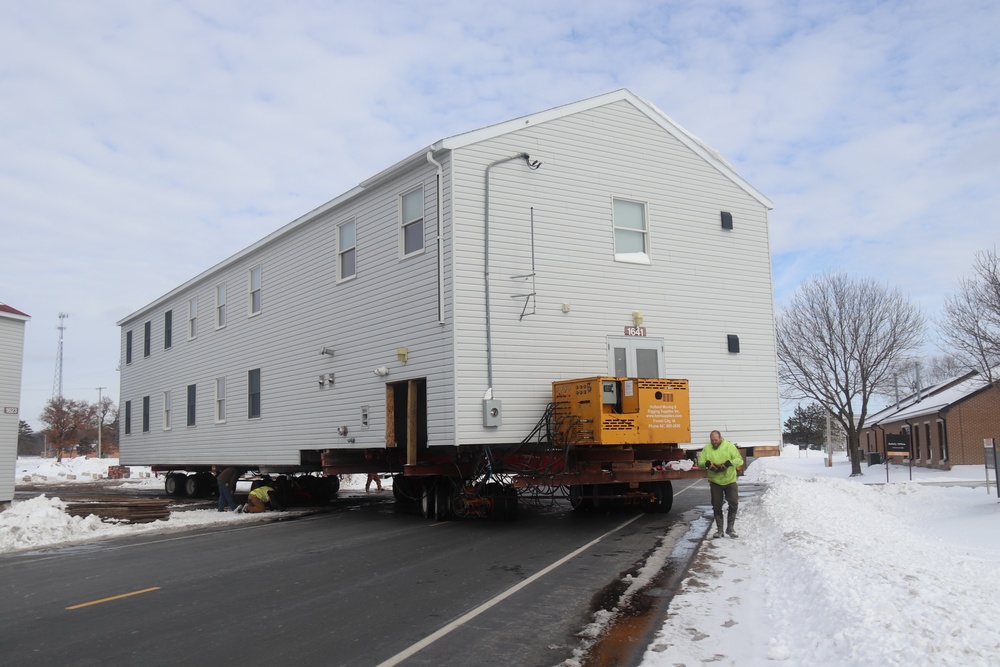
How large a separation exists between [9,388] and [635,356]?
16.0 meters

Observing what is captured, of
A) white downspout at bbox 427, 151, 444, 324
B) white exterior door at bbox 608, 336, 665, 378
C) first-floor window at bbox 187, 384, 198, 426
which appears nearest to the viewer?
white downspout at bbox 427, 151, 444, 324

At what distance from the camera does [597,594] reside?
8508 millimetres

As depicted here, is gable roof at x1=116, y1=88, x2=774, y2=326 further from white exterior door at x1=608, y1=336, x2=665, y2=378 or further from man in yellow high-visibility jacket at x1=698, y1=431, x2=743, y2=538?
man in yellow high-visibility jacket at x1=698, y1=431, x2=743, y2=538

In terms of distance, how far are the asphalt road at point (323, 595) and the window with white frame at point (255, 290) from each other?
898cm

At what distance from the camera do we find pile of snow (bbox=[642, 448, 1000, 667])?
566cm

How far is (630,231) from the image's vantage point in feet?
57.0

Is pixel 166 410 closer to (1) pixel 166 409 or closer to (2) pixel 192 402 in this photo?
(1) pixel 166 409

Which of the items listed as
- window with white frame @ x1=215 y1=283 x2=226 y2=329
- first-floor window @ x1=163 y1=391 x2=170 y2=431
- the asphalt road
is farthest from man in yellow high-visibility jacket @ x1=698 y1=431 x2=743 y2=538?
first-floor window @ x1=163 y1=391 x2=170 y2=431

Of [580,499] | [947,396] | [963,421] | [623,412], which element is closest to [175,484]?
[580,499]

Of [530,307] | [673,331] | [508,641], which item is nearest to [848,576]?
[508,641]

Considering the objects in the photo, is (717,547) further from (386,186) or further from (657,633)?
(386,186)

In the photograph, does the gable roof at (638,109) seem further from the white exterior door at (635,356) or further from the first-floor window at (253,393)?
the first-floor window at (253,393)

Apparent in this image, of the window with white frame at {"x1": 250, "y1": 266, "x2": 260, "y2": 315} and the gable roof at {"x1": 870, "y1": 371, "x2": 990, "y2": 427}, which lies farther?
the gable roof at {"x1": 870, "y1": 371, "x2": 990, "y2": 427}

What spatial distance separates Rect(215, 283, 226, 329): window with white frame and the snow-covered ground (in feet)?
29.0
